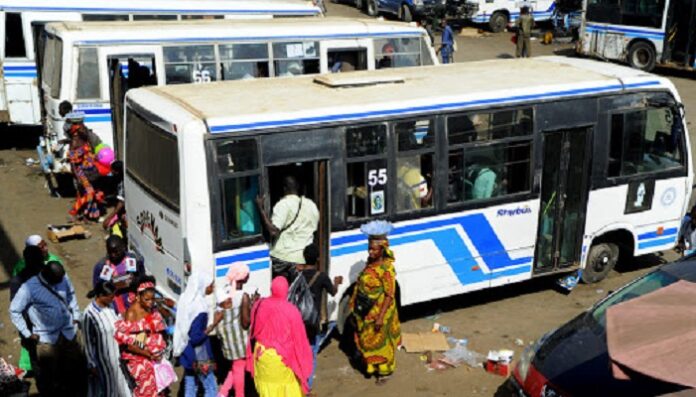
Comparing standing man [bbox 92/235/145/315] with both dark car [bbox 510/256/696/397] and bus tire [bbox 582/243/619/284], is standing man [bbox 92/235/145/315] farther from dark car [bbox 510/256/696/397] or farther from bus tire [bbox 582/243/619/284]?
bus tire [bbox 582/243/619/284]

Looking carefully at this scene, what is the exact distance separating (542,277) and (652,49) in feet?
47.8

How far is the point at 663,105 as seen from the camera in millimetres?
9836

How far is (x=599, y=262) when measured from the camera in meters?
10.3

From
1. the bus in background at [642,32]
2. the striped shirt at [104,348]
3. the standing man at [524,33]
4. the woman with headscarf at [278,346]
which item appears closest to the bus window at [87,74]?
the striped shirt at [104,348]

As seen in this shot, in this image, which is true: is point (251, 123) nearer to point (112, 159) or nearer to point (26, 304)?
point (26, 304)

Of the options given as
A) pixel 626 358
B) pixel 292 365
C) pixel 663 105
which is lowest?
pixel 292 365

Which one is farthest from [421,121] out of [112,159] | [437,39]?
[437,39]

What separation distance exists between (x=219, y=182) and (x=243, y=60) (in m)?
6.40

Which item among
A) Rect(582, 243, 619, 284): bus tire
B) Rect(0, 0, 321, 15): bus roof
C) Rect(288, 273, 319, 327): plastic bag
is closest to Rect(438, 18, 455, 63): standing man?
Rect(0, 0, 321, 15): bus roof

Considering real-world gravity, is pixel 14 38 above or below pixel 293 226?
above

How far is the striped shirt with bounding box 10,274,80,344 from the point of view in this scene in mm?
7121

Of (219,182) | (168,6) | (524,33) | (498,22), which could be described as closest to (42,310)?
(219,182)

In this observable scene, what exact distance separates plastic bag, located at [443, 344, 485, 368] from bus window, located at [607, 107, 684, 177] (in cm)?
269

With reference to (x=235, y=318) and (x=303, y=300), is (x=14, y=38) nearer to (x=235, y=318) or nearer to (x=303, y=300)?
(x=303, y=300)
